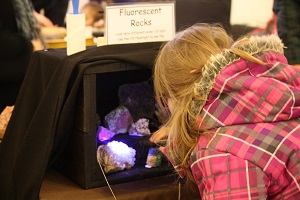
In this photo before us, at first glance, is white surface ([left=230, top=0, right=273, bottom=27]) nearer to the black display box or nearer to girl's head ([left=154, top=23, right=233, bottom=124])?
the black display box

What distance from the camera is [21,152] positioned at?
164 centimetres

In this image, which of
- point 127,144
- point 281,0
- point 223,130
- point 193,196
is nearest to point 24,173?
point 127,144

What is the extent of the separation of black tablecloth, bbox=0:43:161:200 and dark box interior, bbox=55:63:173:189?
33 millimetres

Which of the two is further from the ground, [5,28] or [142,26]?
[142,26]

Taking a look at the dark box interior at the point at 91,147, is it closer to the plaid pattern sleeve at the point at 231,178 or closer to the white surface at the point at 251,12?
the plaid pattern sleeve at the point at 231,178

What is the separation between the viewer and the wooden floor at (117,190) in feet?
5.23

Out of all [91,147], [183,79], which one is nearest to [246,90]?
[183,79]

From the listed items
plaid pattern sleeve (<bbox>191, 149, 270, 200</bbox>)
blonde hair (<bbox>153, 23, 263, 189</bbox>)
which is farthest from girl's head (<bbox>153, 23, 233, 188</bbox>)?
plaid pattern sleeve (<bbox>191, 149, 270, 200</bbox>)

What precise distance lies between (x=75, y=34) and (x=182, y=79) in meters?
0.40

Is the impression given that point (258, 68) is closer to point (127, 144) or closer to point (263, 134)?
point (263, 134)

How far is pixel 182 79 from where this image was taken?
1.44m

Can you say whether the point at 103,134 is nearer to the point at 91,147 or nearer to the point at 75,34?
the point at 91,147

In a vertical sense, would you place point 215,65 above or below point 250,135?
above

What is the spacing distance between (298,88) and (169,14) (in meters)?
0.52
